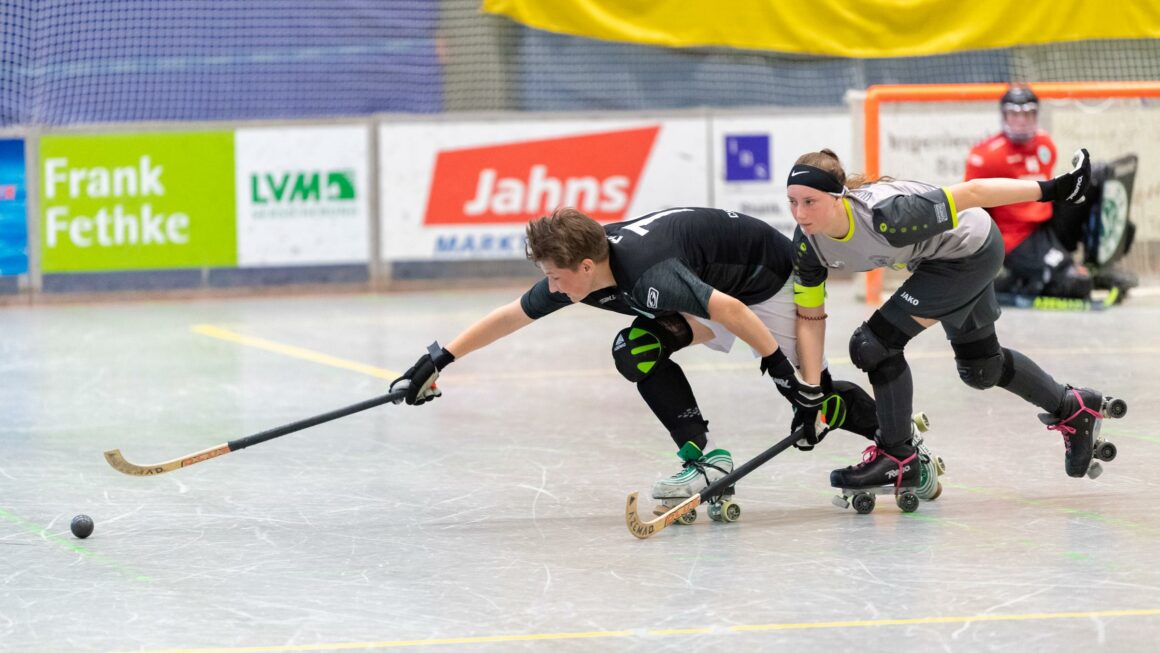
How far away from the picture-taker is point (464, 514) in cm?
476

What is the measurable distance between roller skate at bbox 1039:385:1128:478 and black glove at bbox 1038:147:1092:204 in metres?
0.69

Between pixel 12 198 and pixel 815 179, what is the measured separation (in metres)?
9.32

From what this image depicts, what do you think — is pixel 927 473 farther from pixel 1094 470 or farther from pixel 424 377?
pixel 424 377

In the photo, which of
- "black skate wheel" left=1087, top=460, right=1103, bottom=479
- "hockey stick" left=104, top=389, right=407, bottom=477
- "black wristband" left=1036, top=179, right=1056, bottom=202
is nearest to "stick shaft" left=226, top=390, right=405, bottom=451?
"hockey stick" left=104, top=389, right=407, bottom=477

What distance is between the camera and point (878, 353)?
14.8 feet

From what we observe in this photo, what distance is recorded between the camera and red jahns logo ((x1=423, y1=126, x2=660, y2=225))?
500 inches

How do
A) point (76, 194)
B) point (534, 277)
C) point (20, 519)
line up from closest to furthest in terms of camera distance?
point (20, 519)
point (76, 194)
point (534, 277)

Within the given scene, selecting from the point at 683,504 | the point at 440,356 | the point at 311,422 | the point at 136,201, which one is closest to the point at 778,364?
the point at 683,504

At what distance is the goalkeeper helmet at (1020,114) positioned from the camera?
10.2 meters

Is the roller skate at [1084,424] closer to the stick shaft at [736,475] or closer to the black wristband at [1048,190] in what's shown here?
the black wristband at [1048,190]

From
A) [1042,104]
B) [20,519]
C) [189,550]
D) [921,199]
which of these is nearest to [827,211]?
[921,199]

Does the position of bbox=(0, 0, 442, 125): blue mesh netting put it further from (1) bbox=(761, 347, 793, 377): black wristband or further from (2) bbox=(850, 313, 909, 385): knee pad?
(1) bbox=(761, 347, 793, 377): black wristband

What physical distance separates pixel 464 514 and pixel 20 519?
1346mm

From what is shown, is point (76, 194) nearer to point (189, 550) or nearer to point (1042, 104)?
Result: point (1042, 104)
